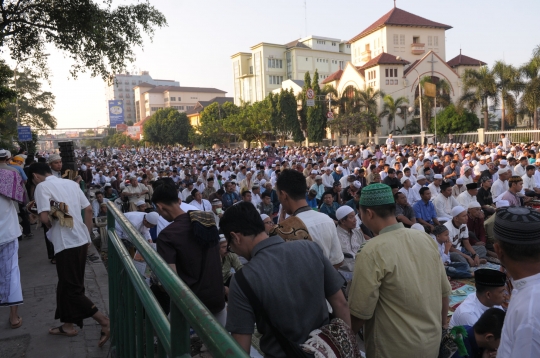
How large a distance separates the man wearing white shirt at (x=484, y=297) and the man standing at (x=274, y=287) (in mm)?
1980

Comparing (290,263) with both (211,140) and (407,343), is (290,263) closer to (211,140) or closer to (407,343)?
(407,343)

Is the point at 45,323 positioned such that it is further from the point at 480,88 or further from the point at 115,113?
the point at 115,113

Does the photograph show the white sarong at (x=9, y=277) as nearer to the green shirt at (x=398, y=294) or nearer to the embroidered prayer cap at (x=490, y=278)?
the green shirt at (x=398, y=294)

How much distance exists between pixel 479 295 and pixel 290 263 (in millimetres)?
2487

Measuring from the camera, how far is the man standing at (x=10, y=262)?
3891mm

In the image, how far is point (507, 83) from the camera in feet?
94.9

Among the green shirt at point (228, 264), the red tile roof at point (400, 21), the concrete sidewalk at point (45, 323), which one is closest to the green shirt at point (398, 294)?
the concrete sidewalk at point (45, 323)

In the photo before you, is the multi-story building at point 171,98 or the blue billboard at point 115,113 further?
the multi-story building at point 171,98

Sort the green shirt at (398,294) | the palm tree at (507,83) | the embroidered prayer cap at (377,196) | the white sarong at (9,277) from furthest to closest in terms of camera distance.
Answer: the palm tree at (507,83) → the white sarong at (9,277) → the embroidered prayer cap at (377,196) → the green shirt at (398,294)

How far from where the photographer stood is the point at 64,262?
3695 mm

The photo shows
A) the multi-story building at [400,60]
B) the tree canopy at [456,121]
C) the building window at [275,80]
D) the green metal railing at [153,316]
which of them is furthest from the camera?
the building window at [275,80]

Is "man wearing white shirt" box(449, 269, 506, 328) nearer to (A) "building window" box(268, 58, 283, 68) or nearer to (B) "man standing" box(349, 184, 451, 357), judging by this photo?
(B) "man standing" box(349, 184, 451, 357)

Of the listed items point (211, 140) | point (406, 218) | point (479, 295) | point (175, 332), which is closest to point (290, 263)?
point (175, 332)

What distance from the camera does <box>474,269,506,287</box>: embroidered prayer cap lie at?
3.60 m
